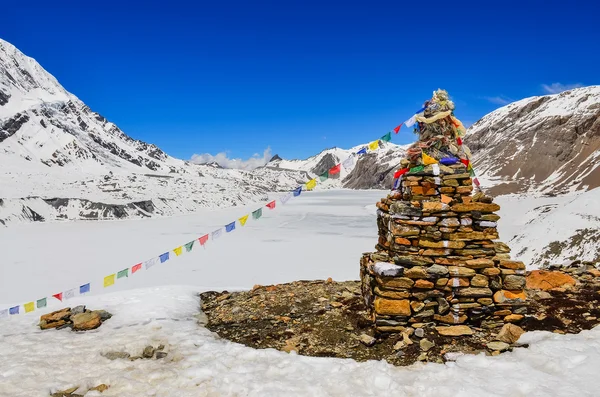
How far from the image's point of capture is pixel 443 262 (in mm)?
7434

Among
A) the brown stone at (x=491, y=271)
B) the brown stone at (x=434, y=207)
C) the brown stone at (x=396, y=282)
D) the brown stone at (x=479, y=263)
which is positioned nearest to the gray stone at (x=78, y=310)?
the brown stone at (x=396, y=282)

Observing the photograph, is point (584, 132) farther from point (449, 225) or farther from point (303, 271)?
point (449, 225)

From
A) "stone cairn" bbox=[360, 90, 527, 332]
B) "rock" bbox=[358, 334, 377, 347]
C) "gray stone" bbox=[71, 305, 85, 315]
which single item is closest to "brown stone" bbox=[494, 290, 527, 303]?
"stone cairn" bbox=[360, 90, 527, 332]

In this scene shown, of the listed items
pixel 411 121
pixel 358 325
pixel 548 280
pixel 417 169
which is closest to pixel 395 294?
pixel 358 325

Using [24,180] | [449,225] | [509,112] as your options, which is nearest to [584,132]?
[509,112]

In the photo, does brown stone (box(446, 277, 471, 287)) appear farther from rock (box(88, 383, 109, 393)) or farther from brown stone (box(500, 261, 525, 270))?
rock (box(88, 383, 109, 393))

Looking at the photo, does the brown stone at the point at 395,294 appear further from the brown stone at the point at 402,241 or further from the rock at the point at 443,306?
the brown stone at the point at 402,241

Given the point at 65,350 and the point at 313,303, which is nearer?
the point at 65,350

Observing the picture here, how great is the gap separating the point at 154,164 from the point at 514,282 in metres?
150

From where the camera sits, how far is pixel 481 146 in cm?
13625

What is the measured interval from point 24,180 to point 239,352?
69254 millimetres

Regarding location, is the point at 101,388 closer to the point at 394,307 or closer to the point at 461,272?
the point at 394,307

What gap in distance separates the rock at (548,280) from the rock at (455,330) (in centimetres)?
364

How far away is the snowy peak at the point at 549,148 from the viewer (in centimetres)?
8381
